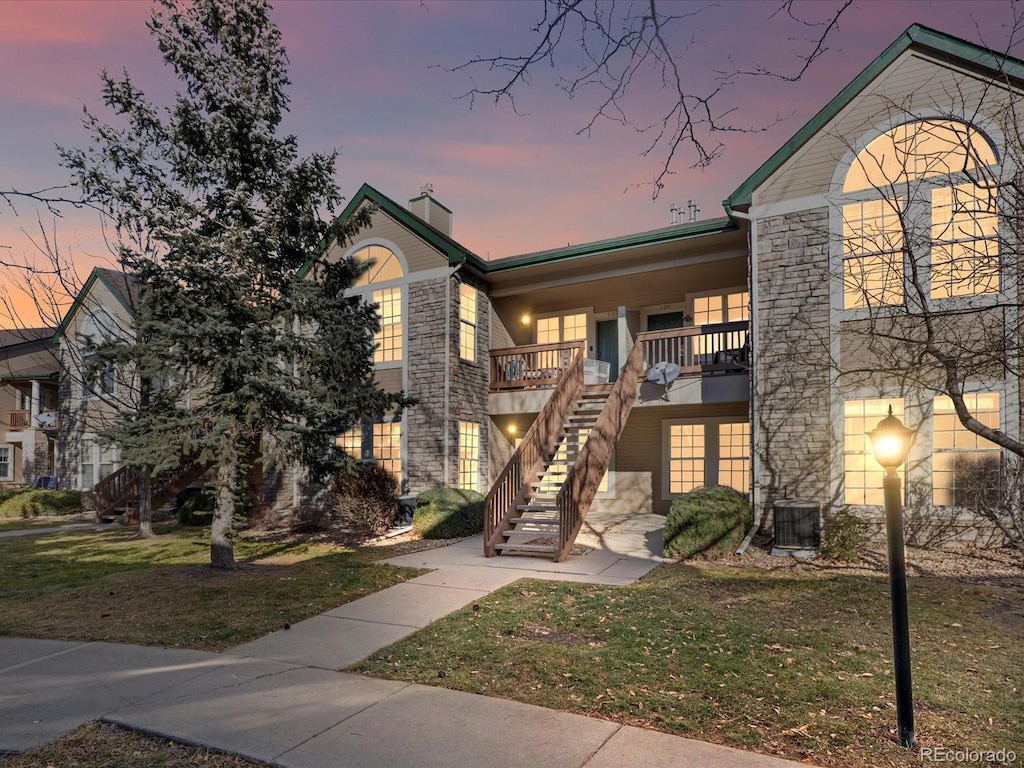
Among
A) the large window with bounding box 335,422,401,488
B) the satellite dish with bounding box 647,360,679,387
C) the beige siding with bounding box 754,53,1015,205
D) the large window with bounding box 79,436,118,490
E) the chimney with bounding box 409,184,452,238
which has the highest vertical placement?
the chimney with bounding box 409,184,452,238

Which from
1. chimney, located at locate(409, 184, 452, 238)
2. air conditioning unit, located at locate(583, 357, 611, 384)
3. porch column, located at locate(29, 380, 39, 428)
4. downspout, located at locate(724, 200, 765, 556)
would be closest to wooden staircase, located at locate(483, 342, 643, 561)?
air conditioning unit, located at locate(583, 357, 611, 384)

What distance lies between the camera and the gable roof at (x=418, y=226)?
14547 millimetres

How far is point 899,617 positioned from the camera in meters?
3.98

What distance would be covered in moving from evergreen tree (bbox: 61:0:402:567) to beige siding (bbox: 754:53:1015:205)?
26.7ft

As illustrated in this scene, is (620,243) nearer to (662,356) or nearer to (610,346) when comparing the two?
(662,356)

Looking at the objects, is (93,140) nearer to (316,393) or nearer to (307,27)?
(316,393)

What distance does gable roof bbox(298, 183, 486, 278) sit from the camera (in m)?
14.5

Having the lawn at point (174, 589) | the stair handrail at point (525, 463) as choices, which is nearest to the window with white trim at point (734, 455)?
the stair handrail at point (525, 463)

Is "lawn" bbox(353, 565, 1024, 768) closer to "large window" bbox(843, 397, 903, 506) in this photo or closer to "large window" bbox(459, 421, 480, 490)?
"large window" bbox(843, 397, 903, 506)

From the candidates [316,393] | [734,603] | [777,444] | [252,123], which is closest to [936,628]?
[734,603]

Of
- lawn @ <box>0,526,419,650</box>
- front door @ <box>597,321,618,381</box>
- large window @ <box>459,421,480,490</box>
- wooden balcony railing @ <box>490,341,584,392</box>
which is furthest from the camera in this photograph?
front door @ <box>597,321,618,381</box>

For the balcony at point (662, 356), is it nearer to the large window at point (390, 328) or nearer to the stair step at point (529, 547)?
the large window at point (390, 328)

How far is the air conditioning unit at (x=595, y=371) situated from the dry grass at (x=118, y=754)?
1236 cm

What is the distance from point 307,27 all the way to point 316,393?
19.9ft
